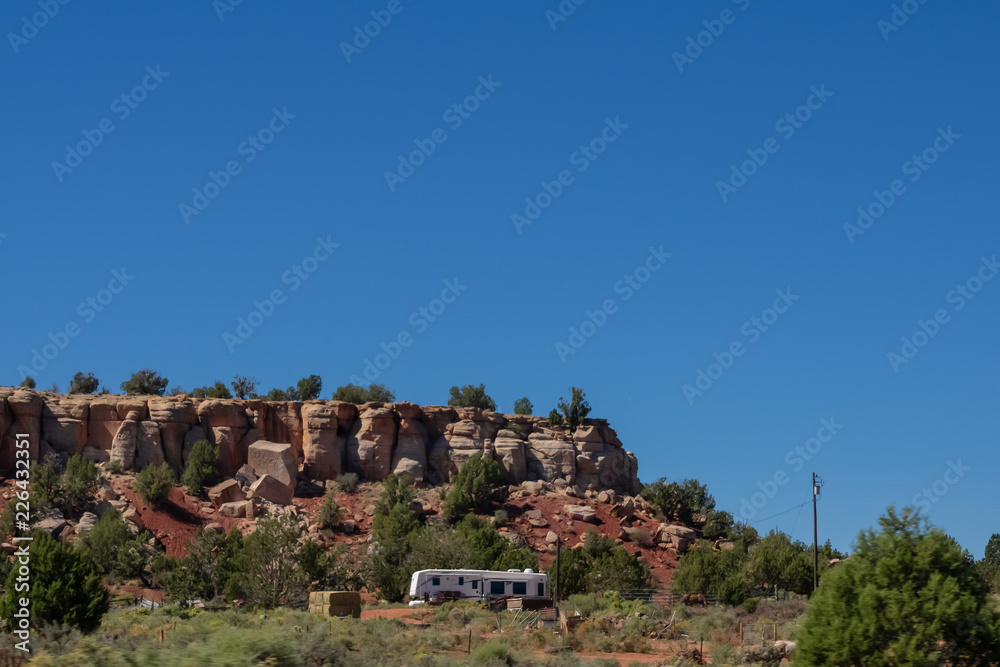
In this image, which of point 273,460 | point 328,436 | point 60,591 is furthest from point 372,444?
point 60,591

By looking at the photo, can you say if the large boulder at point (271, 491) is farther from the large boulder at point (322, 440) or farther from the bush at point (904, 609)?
the bush at point (904, 609)

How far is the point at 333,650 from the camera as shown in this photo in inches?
719

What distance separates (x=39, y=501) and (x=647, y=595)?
35229mm

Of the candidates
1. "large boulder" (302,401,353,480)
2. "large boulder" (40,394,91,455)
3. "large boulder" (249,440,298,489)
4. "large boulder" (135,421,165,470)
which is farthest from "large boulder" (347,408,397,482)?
"large boulder" (40,394,91,455)

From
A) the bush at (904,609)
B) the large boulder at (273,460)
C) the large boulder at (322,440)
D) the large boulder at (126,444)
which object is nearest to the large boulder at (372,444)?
the large boulder at (322,440)

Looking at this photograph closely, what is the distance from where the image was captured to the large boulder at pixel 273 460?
73.7 meters

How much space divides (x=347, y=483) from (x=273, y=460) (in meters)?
5.37

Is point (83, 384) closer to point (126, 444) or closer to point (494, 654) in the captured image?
point (126, 444)

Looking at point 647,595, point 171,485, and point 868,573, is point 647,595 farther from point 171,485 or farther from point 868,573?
point 868,573

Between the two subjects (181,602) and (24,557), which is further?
(181,602)

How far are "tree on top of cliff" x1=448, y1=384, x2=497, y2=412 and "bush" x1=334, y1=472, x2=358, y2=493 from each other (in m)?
15.4

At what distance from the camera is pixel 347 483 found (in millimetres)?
74938

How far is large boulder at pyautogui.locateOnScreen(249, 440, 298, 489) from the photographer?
73.7m

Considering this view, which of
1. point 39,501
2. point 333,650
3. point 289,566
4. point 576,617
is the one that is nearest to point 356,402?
point 39,501
